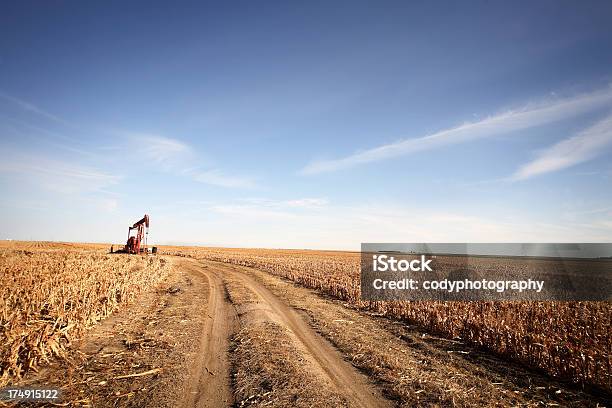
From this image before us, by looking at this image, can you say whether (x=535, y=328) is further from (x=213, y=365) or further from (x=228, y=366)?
(x=213, y=365)

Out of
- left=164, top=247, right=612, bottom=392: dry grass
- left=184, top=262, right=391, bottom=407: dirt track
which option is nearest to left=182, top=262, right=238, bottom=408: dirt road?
left=184, top=262, right=391, bottom=407: dirt track

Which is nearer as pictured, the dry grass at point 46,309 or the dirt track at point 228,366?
the dirt track at point 228,366

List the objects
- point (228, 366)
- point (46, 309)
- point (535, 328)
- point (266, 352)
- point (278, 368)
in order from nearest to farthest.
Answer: point (278, 368) < point (228, 366) < point (266, 352) < point (46, 309) < point (535, 328)

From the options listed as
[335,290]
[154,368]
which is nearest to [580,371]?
[154,368]

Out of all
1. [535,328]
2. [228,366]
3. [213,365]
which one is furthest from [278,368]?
[535,328]

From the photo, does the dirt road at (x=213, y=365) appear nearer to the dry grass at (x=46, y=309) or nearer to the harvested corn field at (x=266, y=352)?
the harvested corn field at (x=266, y=352)

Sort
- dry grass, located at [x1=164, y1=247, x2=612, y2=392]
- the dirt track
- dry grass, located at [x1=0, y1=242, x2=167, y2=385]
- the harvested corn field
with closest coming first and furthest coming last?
1. the dirt track
2. the harvested corn field
3. dry grass, located at [x1=0, y1=242, x2=167, y2=385]
4. dry grass, located at [x1=164, y1=247, x2=612, y2=392]

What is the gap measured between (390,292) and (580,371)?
1121cm

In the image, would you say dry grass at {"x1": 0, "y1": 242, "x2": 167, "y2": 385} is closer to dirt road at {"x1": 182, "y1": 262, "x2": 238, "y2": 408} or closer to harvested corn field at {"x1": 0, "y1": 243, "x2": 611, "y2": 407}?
harvested corn field at {"x1": 0, "y1": 243, "x2": 611, "y2": 407}

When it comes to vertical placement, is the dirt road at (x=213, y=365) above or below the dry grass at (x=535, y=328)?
below

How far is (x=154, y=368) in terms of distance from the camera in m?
8.05

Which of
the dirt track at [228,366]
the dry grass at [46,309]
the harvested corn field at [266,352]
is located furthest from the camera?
the dry grass at [46,309]

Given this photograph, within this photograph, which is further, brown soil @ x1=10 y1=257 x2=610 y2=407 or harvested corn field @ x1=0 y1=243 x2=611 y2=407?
harvested corn field @ x1=0 y1=243 x2=611 y2=407

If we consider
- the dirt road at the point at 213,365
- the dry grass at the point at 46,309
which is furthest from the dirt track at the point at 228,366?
the dry grass at the point at 46,309
